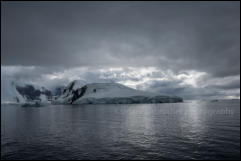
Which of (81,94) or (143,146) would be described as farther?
(81,94)

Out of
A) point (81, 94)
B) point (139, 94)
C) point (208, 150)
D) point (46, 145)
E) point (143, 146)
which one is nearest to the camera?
point (208, 150)

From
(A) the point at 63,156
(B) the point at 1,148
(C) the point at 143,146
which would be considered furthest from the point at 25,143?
(C) the point at 143,146

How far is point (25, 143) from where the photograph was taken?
835 inches

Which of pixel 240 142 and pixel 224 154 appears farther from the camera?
pixel 240 142

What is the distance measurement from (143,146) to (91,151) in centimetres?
524

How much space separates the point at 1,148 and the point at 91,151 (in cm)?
1013

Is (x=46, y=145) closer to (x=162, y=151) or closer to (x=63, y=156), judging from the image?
(x=63, y=156)

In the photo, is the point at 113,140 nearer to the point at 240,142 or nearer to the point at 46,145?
the point at 46,145

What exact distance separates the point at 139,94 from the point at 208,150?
140 metres

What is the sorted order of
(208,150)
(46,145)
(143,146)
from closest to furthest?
(208,150) < (143,146) < (46,145)

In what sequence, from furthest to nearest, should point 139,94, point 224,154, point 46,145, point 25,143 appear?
1. point 139,94
2. point 25,143
3. point 46,145
4. point 224,154

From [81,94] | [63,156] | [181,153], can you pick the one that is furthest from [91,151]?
[81,94]

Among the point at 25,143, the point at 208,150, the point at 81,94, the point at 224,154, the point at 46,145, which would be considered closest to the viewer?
the point at 224,154

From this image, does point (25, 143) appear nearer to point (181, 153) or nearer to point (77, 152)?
point (77, 152)
